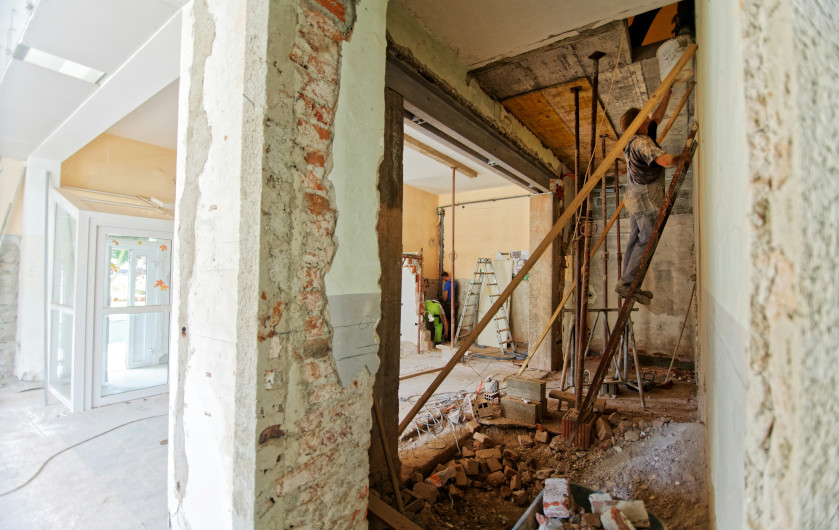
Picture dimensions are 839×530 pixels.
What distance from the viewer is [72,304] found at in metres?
4.05

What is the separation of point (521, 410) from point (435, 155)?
13.3 ft

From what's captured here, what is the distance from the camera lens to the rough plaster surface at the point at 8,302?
4.40 meters

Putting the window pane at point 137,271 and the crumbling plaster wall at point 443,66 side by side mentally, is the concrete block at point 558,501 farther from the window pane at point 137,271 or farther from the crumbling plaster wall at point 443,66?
the window pane at point 137,271

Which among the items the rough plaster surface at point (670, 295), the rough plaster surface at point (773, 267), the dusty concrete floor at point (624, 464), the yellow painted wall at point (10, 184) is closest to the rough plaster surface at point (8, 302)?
the yellow painted wall at point (10, 184)

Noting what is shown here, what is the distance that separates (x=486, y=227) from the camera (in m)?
8.83

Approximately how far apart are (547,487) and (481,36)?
9.77ft

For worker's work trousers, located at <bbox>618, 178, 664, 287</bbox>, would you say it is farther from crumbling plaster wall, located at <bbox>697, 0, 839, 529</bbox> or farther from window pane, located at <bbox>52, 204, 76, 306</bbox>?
window pane, located at <bbox>52, 204, 76, 306</bbox>

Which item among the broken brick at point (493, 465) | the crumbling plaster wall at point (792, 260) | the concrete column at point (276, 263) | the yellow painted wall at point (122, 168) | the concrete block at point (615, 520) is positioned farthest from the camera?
the yellow painted wall at point (122, 168)

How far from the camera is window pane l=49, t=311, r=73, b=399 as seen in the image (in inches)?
162

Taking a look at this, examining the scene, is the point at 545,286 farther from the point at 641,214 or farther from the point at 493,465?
the point at 493,465

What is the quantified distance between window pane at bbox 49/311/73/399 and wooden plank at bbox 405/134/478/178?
4.65 meters

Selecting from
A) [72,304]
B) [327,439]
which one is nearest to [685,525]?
[327,439]

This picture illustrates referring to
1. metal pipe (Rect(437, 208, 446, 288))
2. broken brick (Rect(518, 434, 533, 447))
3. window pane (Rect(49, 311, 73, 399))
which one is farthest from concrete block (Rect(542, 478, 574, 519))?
metal pipe (Rect(437, 208, 446, 288))

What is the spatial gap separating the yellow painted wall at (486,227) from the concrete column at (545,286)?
2.65 meters
